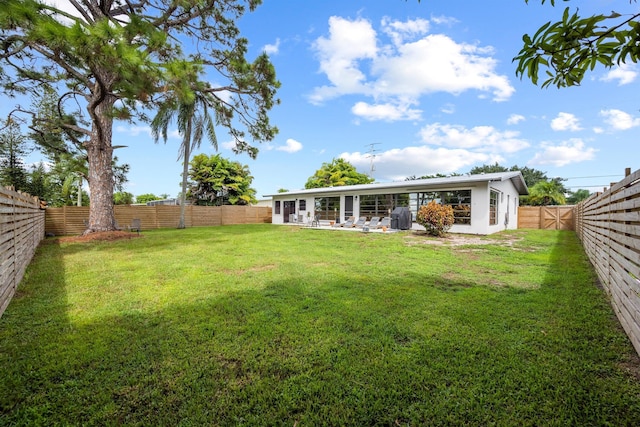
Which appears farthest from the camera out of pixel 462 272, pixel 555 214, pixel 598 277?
pixel 555 214

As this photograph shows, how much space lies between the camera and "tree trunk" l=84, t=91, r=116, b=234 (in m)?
11.1

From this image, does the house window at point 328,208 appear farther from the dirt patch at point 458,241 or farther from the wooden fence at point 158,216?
the dirt patch at point 458,241

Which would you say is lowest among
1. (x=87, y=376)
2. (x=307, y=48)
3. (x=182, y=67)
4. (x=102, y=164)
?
(x=87, y=376)

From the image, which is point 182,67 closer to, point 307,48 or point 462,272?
point 307,48

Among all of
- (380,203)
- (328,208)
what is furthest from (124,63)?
(328,208)

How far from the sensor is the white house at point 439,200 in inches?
532

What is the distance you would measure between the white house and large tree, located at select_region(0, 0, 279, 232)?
6.53 metres

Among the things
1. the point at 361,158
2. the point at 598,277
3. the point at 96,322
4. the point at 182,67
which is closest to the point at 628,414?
the point at 598,277

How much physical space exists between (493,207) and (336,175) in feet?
69.4

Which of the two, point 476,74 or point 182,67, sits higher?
point 476,74

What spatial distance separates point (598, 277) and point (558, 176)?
44.4m

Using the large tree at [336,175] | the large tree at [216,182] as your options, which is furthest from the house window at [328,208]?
the large tree at [336,175]

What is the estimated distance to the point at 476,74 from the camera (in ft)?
36.2

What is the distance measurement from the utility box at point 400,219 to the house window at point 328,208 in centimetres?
538
